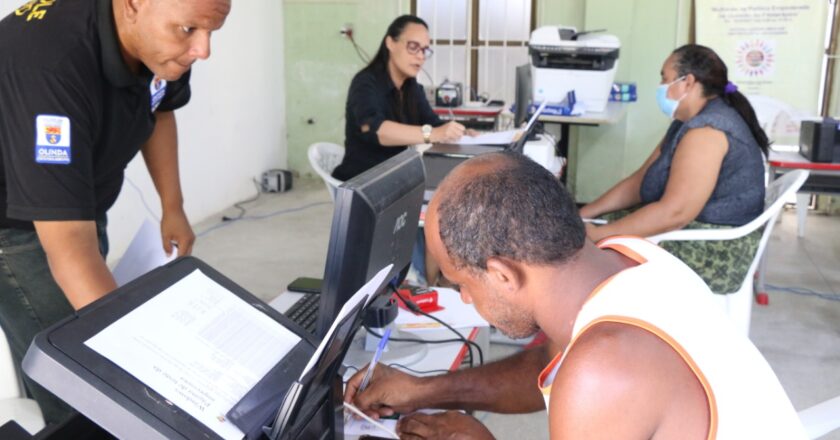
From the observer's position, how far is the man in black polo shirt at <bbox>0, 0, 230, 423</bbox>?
1.25 meters

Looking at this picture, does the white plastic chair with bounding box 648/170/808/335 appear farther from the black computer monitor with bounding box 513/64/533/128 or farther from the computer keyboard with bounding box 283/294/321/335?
the computer keyboard with bounding box 283/294/321/335

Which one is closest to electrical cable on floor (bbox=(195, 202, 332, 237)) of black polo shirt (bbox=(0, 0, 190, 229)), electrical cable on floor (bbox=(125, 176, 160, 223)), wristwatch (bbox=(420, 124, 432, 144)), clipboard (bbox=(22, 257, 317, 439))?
electrical cable on floor (bbox=(125, 176, 160, 223))

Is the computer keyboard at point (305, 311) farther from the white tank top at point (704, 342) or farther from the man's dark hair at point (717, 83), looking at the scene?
the man's dark hair at point (717, 83)

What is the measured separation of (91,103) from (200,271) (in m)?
0.57

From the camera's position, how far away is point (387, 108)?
3061 mm

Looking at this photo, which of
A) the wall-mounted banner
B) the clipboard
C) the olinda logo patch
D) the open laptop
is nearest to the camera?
the clipboard

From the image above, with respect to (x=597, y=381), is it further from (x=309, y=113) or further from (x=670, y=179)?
(x=309, y=113)

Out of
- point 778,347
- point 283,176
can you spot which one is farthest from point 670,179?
point 283,176

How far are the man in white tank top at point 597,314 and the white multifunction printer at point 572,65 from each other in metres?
3.23

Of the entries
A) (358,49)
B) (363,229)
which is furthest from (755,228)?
(358,49)

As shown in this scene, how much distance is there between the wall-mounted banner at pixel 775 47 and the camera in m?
4.89

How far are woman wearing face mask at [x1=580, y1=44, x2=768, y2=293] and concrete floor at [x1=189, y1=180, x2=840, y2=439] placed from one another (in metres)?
0.62

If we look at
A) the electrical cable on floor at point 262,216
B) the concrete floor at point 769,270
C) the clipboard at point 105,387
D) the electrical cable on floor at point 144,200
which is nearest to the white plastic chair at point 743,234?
the concrete floor at point 769,270

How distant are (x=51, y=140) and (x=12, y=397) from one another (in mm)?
575
